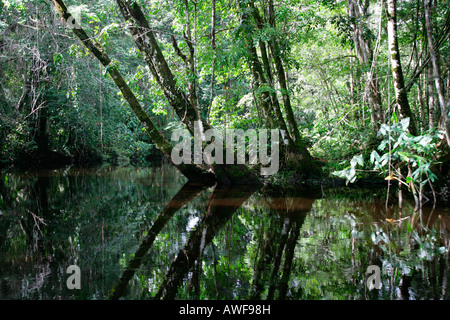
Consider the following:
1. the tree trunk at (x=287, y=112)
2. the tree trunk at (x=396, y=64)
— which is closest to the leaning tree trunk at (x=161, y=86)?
the tree trunk at (x=287, y=112)

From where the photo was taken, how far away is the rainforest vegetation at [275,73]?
5730 mm

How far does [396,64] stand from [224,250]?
4.03 meters

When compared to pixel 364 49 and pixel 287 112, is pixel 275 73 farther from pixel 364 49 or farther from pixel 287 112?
pixel 364 49

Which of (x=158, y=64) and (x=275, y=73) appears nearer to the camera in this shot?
(x=158, y=64)

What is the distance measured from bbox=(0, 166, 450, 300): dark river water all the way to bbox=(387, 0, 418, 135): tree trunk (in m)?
1.53

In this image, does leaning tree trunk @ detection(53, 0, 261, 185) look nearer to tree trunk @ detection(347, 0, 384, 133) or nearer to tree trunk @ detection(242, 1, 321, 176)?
tree trunk @ detection(242, 1, 321, 176)

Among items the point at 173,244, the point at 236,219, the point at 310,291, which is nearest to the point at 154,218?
the point at 236,219

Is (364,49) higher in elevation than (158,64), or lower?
higher

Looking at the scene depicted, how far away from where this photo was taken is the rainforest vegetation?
18.8 feet

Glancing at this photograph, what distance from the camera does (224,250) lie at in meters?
3.69

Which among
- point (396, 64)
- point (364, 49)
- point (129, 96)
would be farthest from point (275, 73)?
point (396, 64)

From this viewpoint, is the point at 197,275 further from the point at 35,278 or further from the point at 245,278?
the point at 35,278

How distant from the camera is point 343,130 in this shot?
855 cm

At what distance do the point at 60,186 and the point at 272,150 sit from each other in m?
5.38
